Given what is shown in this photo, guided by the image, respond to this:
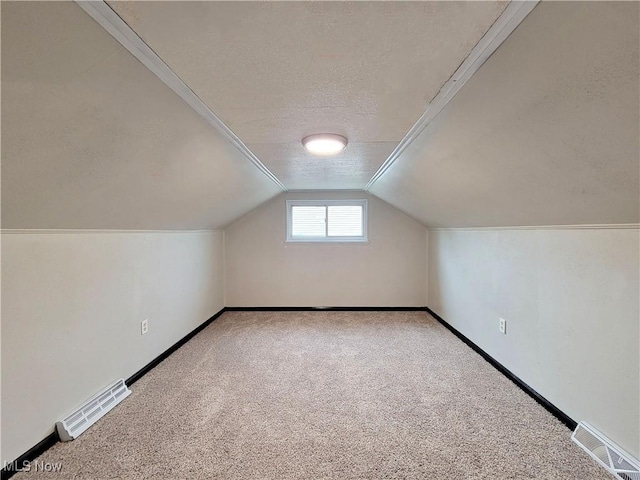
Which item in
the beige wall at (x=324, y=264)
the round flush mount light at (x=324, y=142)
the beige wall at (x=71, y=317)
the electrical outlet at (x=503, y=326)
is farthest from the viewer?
the beige wall at (x=324, y=264)

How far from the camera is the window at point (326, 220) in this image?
454 cm

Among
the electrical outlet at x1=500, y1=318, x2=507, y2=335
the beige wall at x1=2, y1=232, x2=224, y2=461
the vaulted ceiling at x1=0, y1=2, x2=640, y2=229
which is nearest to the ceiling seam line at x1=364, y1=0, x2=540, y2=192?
the vaulted ceiling at x1=0, y1=2, x2=640, y2=229

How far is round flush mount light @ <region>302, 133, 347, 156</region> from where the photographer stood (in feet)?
6.01

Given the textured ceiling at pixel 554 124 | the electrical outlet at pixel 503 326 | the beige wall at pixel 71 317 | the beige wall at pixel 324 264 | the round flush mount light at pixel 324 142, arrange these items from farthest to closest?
1. the beige wall at pixel 324 264
2. the electrical outlet at pixel 503 326
3. the round flush mount light at pixel 324 142
4. the beige wall at pixel 71 317
5. the textured ceiling at pixel 554 124

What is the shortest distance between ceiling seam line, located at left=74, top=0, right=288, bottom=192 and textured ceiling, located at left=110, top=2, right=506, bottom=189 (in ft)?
0.09

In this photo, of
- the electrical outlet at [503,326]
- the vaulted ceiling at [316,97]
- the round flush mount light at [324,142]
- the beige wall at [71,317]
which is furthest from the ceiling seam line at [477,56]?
the beige wall at [71,317]

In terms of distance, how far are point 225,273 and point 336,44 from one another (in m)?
4.04

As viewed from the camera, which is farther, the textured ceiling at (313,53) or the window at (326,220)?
the window at (326,220)

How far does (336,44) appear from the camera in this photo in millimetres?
993

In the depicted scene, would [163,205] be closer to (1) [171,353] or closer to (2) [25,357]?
(2) [25,357]

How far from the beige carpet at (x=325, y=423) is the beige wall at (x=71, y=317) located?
24cm

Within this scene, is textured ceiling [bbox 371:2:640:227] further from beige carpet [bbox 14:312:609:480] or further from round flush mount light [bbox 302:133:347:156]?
beige carpet [bbox 14:312:609:480]

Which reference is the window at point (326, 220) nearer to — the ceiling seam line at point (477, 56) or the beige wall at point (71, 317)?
the beige wall at point (71, 317)

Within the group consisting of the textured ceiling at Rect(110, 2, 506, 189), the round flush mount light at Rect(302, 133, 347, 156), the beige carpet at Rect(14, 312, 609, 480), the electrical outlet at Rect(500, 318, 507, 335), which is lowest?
the beige carpet at Rect(14, 312, 609, 480)
